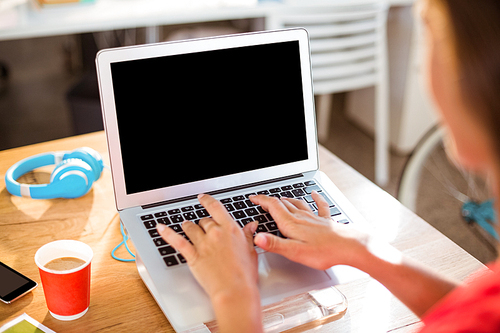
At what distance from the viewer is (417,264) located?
2.23 ft

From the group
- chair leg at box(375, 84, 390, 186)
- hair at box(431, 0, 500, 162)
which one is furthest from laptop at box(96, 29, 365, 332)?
chair leg at box(375, 84, 390, 186)

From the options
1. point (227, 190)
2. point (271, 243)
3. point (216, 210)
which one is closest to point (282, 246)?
point (271, 243)

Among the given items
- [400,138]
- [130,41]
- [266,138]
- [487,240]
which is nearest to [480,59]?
[266,138]

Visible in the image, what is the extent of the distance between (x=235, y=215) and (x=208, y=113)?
7.7 inches

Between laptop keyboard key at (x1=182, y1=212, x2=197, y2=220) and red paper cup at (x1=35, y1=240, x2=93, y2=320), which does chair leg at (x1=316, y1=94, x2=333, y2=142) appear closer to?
→ laptop keyboard key at (x1=182, y1=212, x2=197, y2=220)

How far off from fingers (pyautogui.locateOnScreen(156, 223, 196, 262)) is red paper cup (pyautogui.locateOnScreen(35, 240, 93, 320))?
0.36ft

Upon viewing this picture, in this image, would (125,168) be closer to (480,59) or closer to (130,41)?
(480,59)

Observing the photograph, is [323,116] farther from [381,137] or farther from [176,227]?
[176,227]

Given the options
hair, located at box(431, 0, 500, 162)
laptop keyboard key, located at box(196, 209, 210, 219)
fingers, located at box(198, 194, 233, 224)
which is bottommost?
laptop keyboard key, located at box(196, 209, 210, 219)

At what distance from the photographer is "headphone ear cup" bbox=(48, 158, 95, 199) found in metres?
0.92

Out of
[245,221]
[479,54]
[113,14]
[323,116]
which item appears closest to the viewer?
[479,54]

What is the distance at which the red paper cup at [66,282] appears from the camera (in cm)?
64

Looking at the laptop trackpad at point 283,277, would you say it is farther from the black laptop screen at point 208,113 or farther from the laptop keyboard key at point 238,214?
the black laptop screen at point 208,113

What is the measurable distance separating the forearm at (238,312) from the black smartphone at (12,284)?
12.7 inches
